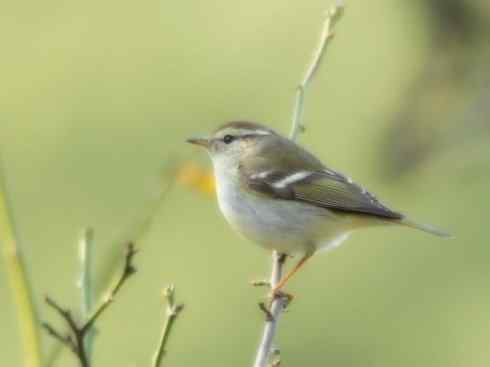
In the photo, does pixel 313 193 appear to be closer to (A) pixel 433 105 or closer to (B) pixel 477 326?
(A) pixel 433 105

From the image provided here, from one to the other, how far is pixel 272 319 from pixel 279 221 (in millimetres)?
883

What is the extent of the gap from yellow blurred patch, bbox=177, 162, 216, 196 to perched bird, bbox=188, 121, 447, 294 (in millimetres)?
635

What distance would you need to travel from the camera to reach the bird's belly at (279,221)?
326 centimetres

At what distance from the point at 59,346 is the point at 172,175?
0.72 metres

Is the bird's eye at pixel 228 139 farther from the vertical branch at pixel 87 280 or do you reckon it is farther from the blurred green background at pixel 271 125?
the vertical branch at pixel 87 280

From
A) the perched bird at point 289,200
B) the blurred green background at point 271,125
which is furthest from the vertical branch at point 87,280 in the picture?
the blurred green background at point 271,125

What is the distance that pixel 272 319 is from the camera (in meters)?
2.46

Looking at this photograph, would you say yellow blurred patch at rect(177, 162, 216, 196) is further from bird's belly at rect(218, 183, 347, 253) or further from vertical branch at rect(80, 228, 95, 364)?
bird's belly at rect(218, 183, 347, 253)

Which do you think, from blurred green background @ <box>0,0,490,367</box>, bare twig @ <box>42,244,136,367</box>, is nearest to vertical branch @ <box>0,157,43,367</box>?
bare twig @ <box>42,244,136,367</box>

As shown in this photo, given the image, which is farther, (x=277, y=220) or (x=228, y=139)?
(x=228, y=139)

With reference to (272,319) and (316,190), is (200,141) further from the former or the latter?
(272,319)

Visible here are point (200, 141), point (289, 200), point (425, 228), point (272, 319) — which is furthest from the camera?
point (200, 141)

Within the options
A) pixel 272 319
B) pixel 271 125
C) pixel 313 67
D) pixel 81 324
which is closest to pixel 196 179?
pixel 272 319

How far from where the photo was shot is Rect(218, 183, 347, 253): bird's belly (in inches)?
128
